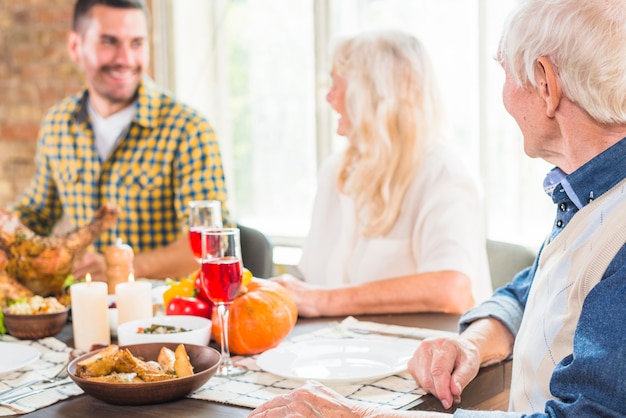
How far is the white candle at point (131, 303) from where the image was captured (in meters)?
1.74

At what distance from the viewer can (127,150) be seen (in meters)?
3.20

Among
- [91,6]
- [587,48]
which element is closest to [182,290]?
[587,48]

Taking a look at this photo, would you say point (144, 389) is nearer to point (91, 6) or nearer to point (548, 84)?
point (548, 84)

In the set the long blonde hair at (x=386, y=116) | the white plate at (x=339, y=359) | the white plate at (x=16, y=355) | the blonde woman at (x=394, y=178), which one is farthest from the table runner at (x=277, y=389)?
the long blonde hair at (x=386, y=116)

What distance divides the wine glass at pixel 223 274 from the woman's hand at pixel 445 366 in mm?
316

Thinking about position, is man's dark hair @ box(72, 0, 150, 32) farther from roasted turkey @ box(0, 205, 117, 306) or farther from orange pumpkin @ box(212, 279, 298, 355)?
→ orange pumpkin @ box(212, 279, 298, 355)

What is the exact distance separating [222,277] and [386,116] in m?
1.06

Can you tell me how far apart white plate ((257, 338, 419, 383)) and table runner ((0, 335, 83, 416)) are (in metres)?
0.34

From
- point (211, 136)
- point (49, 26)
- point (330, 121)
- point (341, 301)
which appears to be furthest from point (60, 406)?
point (49, 26)

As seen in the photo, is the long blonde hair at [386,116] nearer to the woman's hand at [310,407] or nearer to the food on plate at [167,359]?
the food on plate at [167,359]

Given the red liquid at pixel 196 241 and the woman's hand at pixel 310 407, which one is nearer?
the woman's hand at pixel 310 407

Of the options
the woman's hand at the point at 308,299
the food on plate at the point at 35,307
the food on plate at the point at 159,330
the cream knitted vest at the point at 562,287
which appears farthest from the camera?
the woman's hand at the point at 308,299

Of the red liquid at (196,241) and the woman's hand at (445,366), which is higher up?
the red liquid at (196,241)

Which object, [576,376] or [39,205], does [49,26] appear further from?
[576,376]
